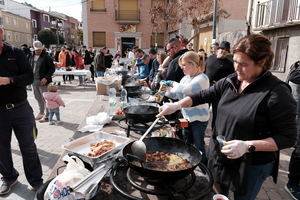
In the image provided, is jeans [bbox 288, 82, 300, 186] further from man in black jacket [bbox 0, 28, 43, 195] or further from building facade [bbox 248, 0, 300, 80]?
building facade [bbox 248, 0, 300, 80]

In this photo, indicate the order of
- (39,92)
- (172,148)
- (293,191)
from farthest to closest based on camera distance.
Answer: (39,92) < (293,191) < (172,148)

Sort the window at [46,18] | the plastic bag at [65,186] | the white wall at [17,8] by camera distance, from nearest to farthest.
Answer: the plastic bag at [65,186] < the white wall at [17,8] < the window at [46,18]

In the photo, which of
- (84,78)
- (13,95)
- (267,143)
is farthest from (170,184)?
(84,78)

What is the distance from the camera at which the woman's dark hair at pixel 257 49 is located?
1419 mm

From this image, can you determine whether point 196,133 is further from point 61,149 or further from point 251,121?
point 61,149

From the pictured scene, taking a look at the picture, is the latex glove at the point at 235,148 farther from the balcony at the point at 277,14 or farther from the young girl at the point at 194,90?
the balcony at the point at 277,14

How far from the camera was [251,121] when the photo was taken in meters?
1.43

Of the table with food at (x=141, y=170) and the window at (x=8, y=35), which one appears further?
the window at (x=8, y=35)

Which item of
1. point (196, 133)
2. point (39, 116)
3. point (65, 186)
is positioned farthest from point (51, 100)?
point (65, 186)

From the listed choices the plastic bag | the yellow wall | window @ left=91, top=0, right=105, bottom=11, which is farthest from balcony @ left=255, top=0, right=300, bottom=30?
window @ left=91, top=0, right=105, bottom=11

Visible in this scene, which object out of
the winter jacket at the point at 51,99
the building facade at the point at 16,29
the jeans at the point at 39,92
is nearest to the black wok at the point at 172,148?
the winter jacket at the point at 51,99

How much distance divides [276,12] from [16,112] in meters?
10.5

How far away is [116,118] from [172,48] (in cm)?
168

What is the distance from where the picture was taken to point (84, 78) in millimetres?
10594
